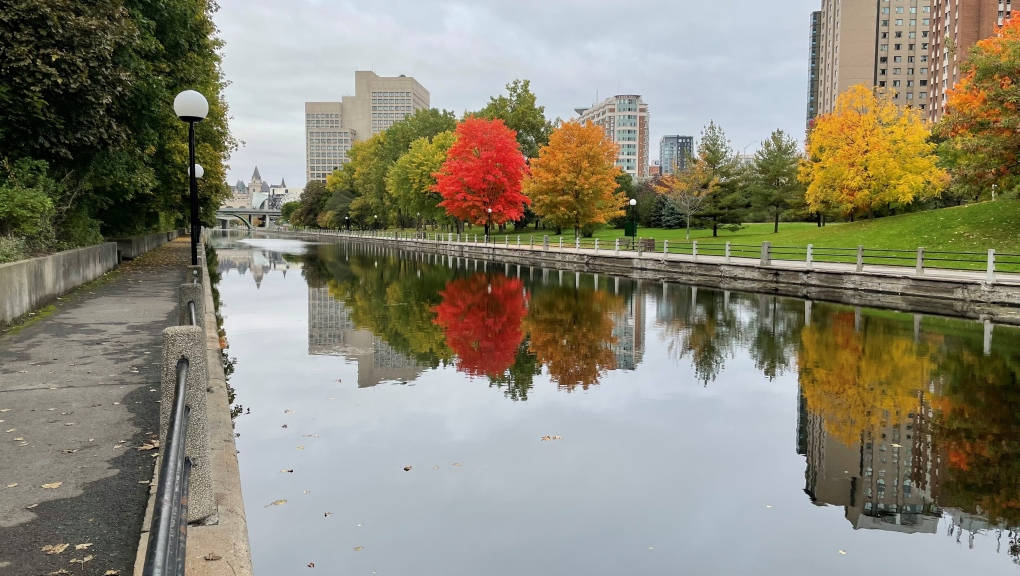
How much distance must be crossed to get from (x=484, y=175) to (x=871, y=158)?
106 ft

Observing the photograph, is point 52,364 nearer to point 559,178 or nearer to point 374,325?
point 374,325

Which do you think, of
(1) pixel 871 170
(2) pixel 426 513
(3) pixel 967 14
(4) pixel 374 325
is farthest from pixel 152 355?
(3) pixel 967 14

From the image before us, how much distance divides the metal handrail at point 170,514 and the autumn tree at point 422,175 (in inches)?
2837

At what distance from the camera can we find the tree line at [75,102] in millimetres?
15898

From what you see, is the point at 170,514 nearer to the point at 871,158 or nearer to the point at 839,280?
the point at 839,280

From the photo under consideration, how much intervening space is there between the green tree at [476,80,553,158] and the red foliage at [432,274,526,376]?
59.6 m

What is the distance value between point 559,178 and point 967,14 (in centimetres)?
11774

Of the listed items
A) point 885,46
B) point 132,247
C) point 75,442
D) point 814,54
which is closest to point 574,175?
point 132,247

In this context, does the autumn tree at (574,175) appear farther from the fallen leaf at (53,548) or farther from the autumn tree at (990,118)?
the fallen leaf at (53,548)

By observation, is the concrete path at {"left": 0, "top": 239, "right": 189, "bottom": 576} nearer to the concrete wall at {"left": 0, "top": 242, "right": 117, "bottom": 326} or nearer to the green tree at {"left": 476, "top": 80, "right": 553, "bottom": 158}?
the concrete wall at {"left": 0, "top": 242, "right": 117, "bottom": 326}

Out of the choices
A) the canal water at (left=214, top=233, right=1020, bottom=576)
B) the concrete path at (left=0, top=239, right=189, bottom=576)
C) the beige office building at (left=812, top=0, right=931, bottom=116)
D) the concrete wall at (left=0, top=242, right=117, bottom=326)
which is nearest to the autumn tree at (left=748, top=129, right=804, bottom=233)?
the canal water at (left=214, top=233, right=1020, bottom=576)

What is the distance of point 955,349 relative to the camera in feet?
49.8

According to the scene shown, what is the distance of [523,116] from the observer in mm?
87375

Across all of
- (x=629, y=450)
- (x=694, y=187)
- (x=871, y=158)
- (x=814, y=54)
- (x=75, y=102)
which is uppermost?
(x=814, y=54)
